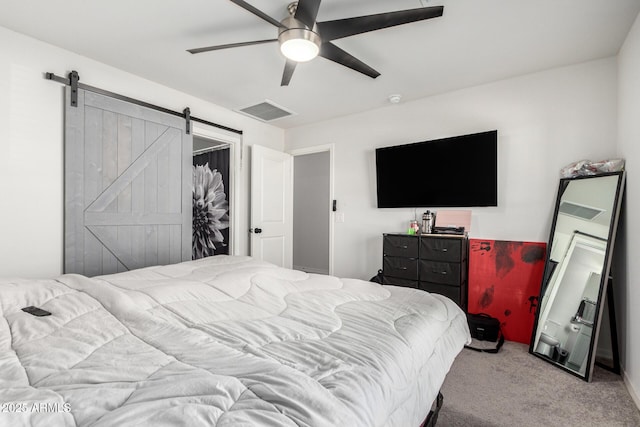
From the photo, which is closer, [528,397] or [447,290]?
[528,397]

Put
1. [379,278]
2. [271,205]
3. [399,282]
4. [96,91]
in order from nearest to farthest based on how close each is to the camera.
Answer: [96,91], [399,282], [379,278], [271,205]

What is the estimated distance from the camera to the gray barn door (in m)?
2.62

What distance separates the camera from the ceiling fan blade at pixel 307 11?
1.64 metres

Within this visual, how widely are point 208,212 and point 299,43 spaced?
3.35 m

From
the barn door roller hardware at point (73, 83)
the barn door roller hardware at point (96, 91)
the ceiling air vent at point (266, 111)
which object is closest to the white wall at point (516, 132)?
the ceiling air vent at point (266, 111)

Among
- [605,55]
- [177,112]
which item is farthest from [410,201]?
[177,112]

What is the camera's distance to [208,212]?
4.71 meters

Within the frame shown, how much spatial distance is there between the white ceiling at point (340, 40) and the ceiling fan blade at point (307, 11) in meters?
0.31

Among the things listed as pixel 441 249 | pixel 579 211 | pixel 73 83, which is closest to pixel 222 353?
pixel 441 249

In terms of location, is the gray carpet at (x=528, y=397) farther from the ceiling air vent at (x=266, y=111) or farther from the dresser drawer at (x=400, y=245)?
the ceiling air vent at (x=266, y=111)

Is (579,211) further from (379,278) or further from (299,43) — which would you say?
(299,43)

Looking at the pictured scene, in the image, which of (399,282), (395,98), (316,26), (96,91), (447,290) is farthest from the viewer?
(395,98)

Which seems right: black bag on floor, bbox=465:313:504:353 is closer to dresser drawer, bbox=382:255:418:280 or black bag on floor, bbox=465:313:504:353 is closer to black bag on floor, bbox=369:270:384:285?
dresser drawer, bbox=382:255:418:280

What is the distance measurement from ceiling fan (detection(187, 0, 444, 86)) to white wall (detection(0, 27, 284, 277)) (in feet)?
6.22
